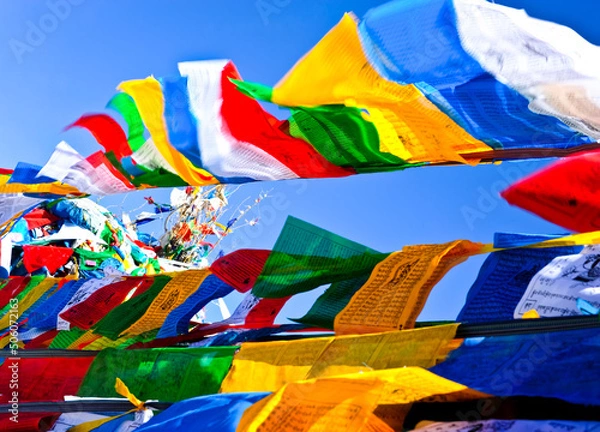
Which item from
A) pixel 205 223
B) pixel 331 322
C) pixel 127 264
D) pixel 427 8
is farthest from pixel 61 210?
pixel 427 8

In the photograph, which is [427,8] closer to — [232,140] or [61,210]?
[232,140]

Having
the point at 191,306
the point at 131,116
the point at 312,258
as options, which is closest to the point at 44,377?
the point at 191,306

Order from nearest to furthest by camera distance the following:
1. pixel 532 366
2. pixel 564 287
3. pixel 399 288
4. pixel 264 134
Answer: pixel 532 366 → pixel 564 287 → pixel 399 288 → pixel 264 134

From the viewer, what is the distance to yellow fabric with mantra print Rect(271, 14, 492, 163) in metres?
1.70

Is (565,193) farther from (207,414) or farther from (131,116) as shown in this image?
(131,116)

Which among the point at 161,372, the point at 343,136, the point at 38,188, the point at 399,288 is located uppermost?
the point at 343,136

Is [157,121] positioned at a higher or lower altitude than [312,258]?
higher

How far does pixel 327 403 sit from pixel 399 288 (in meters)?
0.55

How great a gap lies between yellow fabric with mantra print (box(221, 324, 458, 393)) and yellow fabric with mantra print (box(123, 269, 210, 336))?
61 cm

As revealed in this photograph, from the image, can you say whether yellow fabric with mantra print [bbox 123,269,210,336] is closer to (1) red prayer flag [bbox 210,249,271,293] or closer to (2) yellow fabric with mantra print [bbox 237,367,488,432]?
(1) red prayer flag [bbox 210,249,271,293]

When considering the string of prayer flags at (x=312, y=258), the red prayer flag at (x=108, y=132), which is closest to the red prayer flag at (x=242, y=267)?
the string of prayer flags at (x=312, y=258)

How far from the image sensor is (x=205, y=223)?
6359 mm

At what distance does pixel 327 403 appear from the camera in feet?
4.63

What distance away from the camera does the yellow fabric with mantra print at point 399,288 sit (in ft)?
6.03
